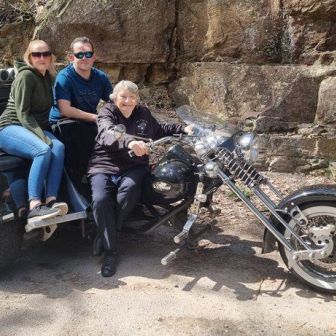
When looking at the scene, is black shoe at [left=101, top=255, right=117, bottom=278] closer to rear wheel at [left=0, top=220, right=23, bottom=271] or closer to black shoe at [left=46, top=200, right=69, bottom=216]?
black shoe at [left=46, top=200, right=69, bottom=216]

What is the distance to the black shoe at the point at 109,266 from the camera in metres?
3.71

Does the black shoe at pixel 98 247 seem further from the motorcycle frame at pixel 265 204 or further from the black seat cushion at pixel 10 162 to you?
the motorcycle frame at pixel 265 204

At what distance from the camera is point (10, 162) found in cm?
369

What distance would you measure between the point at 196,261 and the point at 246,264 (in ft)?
1.35

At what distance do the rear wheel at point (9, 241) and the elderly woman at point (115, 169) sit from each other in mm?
609

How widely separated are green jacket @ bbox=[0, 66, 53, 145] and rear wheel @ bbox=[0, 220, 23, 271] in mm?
694

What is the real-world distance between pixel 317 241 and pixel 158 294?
3.90 feet

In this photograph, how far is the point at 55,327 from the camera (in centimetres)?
304

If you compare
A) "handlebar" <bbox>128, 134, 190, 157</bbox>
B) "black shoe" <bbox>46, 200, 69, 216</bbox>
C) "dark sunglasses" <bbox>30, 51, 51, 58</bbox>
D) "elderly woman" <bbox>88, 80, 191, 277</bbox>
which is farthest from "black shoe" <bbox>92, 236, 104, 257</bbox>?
"dark sunglasses" <bbox>30, 51, 51, 58</bbox>

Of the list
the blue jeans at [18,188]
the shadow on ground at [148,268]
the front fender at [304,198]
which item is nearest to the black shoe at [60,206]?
the blue jeans at [18,188]

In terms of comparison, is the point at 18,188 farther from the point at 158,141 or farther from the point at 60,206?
the point at 158,141

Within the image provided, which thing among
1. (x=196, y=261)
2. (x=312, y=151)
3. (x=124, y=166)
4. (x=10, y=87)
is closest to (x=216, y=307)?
(x=196, y=261)

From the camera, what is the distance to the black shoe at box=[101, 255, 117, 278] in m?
3.71

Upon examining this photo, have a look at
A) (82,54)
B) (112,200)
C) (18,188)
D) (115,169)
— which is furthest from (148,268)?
(82,54)
